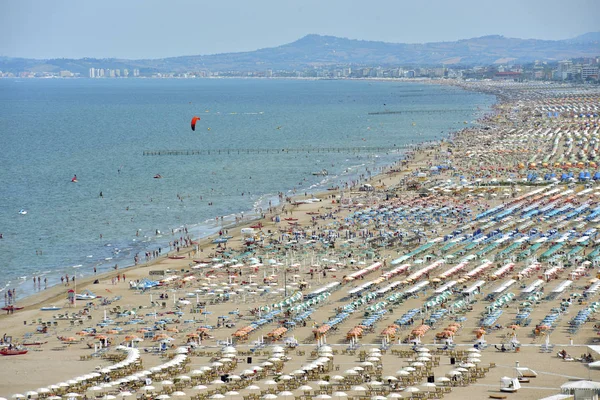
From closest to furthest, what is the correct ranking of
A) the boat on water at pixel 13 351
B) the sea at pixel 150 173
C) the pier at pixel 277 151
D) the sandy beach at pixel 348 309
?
1. the sandy beach at pixel 348 309
2. the boat on water at pixel 13 351
3. the sea at pixel 150 173
4. the pier at pixel 277 151

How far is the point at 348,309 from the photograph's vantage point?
3881cm

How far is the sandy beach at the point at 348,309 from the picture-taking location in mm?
30172

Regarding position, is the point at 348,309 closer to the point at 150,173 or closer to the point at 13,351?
the point at 13,351

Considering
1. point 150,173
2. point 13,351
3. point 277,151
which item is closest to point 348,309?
point 13,351

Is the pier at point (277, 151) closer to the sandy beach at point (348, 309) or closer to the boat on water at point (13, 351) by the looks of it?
the sandy beach at point (348, 309)

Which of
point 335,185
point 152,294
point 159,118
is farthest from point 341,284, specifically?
point 159,118

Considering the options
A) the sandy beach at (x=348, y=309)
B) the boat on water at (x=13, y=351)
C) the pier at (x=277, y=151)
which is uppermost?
the pier at (x=277, y=151)

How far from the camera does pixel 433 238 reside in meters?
53.2

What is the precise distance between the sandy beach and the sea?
498 centimetres

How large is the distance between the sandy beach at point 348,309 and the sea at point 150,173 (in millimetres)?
4985

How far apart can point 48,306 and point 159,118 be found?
136 meters

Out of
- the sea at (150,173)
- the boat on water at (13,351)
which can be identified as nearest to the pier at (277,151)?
the sea at (150,173)

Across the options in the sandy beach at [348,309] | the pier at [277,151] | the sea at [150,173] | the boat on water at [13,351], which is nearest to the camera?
the sandy beach at [348,309]

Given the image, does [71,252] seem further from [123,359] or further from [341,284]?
[123,359]
